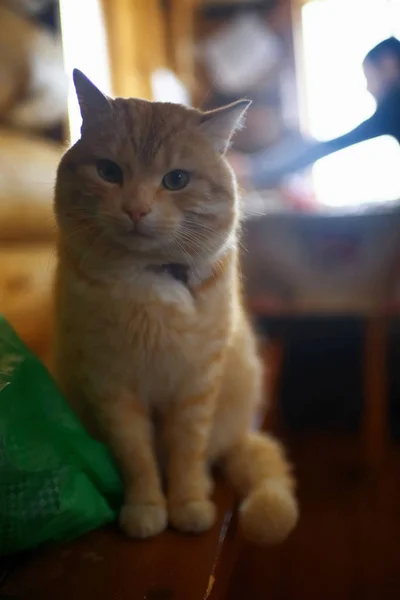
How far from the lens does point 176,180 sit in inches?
28.8

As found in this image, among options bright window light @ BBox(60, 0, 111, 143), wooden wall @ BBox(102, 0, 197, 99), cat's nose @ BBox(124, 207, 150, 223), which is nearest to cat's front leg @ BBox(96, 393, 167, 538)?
cat's nose @ BBox(124, 207, 150, 223)

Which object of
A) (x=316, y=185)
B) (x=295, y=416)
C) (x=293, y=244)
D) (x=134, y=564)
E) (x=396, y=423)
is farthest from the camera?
(x=316, y=185)

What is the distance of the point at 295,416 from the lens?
207 centimetres

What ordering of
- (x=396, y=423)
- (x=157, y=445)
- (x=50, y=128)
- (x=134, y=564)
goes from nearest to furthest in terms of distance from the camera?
(x=134, y=564) → (x=157, y=445) → (x=50, y=128) → (x=396, y=423)

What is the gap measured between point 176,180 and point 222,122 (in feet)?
0.38

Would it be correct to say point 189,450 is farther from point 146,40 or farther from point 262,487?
point 146,40

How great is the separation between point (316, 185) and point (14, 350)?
1.85 metres

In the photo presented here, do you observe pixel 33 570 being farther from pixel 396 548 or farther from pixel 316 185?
pixel 316 185

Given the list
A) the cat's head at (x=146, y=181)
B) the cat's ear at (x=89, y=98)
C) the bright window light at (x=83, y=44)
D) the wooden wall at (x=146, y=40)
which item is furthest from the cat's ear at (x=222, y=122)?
the wooden wall at (x=146, y=40)

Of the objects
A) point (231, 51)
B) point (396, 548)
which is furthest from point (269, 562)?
point (231, 51)

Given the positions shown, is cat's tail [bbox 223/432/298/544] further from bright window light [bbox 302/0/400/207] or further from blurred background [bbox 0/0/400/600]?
bright window light [bbox 302/0/400/207]

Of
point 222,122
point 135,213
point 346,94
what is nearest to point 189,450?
point 135,213

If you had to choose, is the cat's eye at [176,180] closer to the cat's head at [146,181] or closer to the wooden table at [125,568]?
the cat's head at [146,181]

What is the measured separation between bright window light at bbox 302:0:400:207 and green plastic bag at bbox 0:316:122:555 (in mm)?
1600
